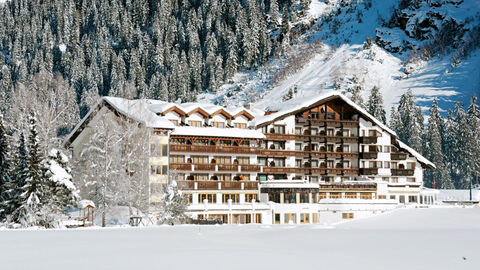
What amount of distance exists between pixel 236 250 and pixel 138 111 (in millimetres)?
37973

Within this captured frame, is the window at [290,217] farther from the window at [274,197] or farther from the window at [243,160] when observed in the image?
the window at [243,160]

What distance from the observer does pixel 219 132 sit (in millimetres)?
74688

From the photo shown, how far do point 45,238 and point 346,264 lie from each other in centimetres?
1591

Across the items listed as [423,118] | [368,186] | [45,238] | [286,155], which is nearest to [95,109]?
[286,155]

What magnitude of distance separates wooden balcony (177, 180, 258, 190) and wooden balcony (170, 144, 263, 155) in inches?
135

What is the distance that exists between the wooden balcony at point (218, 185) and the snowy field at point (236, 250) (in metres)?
31.9

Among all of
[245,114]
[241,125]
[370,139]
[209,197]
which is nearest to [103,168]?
[209,197]

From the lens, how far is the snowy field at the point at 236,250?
23.0 metres

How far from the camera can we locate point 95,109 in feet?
230

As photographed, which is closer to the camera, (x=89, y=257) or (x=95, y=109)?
(x=89, y=257)

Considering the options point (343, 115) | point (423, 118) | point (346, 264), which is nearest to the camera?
point (346, 264)

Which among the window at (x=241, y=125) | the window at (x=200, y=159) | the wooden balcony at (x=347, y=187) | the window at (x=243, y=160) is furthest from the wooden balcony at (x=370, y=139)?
the window at (x=200, y=159)

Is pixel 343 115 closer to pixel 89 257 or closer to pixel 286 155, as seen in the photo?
pixel 286 155

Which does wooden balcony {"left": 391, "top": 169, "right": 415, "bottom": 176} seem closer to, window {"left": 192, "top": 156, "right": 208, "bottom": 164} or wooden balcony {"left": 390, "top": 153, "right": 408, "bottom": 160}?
wooden balcony {"left": 390, "top": 153, "right": 408, "bottom": 160}
